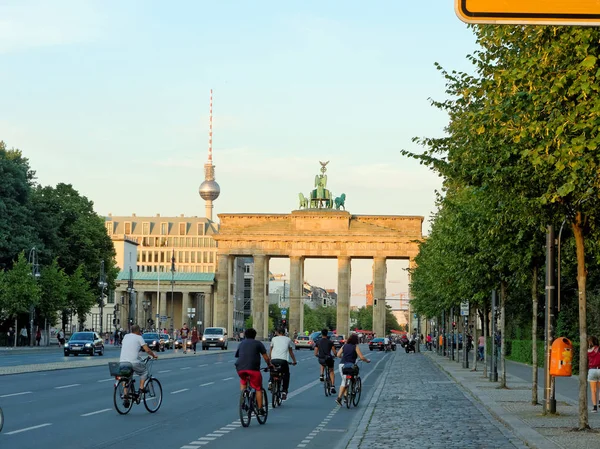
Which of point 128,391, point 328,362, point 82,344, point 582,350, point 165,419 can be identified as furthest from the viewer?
point 82,344

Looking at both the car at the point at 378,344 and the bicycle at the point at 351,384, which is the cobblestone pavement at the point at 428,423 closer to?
the bicycle at the point at 351,384

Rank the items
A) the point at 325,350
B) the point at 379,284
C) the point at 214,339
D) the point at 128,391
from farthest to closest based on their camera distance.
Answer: the point at 379,284 < the point at 214,339 < the point at 325,350 < the point at 128,391

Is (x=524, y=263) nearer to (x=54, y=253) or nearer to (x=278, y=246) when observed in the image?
(x=54, y=253)

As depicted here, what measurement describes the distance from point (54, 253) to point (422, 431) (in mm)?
78785

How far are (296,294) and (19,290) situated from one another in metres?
71.3

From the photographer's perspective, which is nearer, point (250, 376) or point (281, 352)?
point (250, 376)

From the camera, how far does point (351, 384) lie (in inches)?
1049

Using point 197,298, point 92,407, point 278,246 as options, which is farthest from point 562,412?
point 197,298

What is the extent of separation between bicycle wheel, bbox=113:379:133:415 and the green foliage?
2173 inches

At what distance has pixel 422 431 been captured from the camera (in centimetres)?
1930

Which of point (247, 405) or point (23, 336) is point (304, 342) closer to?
point (23, 336)

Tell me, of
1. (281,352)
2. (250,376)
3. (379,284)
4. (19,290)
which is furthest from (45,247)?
(250,376)

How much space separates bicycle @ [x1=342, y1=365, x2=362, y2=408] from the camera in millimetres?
26219

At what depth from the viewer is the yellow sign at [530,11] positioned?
20.5ft
